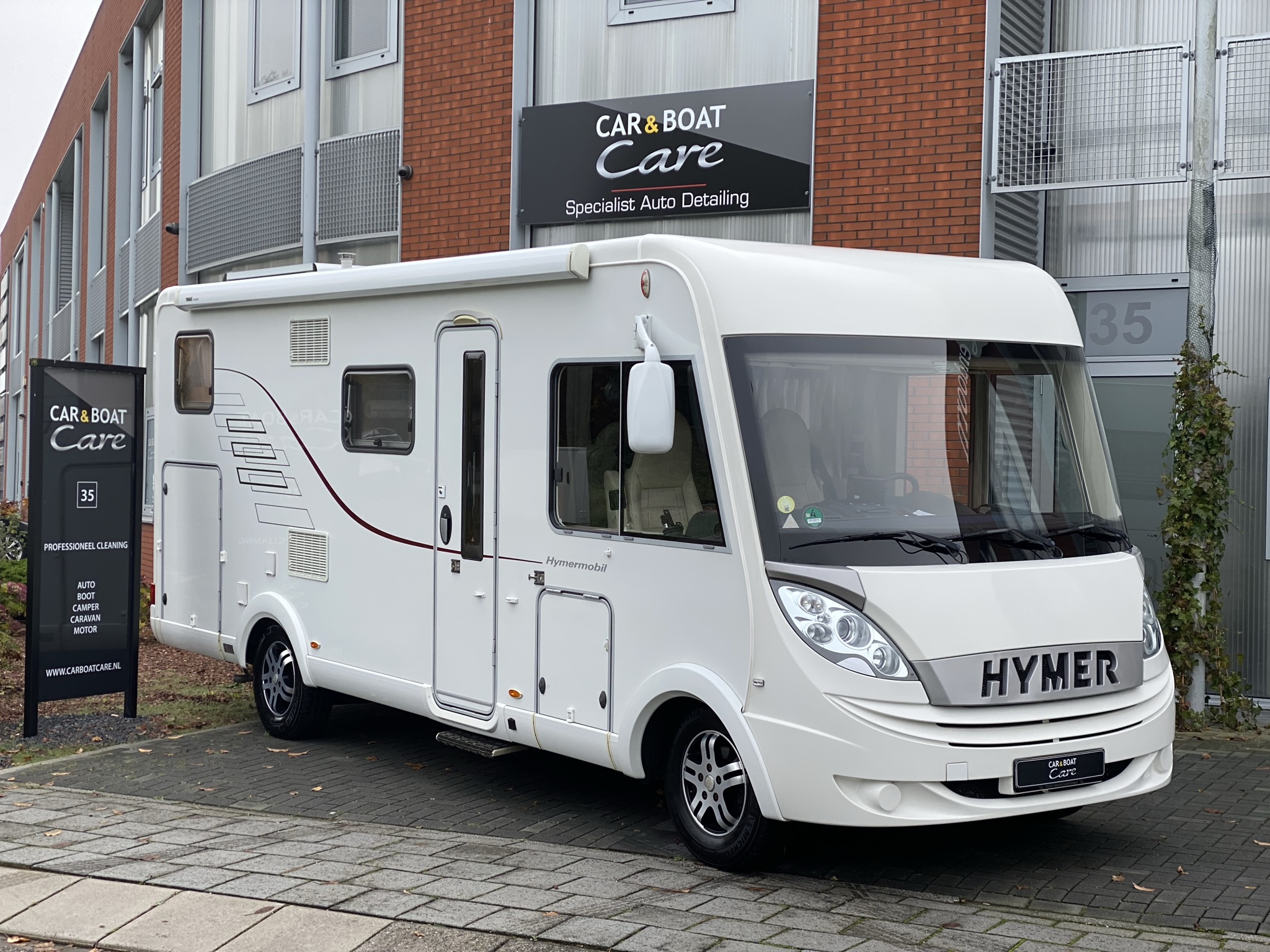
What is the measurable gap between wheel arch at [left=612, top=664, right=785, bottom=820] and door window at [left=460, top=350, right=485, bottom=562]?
1349 mm

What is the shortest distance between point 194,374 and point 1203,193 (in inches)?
263

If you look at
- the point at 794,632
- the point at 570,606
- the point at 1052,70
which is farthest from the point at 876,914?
the point at 1052,70

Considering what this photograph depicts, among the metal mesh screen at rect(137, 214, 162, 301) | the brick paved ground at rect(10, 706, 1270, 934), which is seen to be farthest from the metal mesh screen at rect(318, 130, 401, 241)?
the brick paved ground at rect(10, 706, 1270, 934)

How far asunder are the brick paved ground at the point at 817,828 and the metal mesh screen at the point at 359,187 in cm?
600

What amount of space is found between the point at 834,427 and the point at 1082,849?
86.5 inches

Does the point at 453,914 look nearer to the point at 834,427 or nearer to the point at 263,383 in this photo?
the point at 834,427

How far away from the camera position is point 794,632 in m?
5.62

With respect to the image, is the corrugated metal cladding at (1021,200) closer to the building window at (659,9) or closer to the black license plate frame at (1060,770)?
the building window at (659,9)

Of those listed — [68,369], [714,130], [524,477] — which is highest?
[714,130]

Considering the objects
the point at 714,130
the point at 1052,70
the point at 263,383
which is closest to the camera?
the point at 263,383

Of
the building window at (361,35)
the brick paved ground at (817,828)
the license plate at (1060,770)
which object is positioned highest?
the building window at (361,35)

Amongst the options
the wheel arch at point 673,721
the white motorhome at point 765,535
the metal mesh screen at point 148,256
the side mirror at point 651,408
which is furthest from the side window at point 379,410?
the metal mesh screen at point 148,256

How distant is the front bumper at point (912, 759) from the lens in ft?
18.0

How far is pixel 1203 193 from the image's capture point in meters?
9.48
